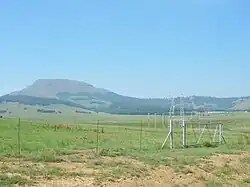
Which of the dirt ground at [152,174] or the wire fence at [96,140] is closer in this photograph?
the dirt ground at [152,174]

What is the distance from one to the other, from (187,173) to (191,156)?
6068mm

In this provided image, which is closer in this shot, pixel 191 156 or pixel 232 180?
pixel 232 180

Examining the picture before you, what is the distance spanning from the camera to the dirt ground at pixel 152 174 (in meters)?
18.6

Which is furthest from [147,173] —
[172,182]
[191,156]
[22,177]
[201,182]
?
[191,156]

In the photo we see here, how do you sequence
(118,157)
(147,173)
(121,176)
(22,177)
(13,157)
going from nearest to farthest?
(22,177) < (121,176) < (147,173) < (13,157) < (118,157)

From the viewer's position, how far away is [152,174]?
2214 centimetres

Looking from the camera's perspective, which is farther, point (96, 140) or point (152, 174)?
point (96, 140)

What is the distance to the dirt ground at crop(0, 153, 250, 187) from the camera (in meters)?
18.6

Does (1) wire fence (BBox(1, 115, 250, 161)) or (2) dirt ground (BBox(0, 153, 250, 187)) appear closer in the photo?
(2) dirt ground (BBox(0, 153, 250, 187))

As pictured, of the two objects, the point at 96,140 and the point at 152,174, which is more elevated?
the point at 96,140

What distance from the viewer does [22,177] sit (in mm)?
17828

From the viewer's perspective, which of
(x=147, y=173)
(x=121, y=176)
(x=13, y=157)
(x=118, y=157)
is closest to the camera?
(x=121, y=176)

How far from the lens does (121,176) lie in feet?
66.8

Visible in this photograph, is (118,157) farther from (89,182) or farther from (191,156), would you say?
(89,182)
